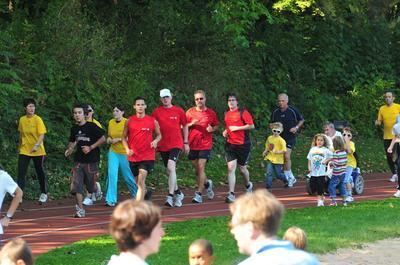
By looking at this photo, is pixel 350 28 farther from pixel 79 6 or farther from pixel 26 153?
pixel 26 153

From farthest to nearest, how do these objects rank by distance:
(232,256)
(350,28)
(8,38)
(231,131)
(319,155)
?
(350,28), (8,38), (231,131), (319,155), (232,256)

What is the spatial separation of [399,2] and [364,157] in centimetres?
1241

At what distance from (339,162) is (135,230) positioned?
39.9ft

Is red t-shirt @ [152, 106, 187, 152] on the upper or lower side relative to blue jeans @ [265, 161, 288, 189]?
upper

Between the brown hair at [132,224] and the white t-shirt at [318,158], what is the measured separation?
38.9ft

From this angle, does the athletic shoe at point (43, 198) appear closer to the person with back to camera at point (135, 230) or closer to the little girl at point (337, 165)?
the little girl at point (337, 165)

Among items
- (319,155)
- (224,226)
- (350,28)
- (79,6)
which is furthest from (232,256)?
(350,28)

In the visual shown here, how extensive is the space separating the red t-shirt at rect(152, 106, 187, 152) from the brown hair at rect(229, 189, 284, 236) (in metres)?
12.1

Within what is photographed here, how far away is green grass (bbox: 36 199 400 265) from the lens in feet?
36.2

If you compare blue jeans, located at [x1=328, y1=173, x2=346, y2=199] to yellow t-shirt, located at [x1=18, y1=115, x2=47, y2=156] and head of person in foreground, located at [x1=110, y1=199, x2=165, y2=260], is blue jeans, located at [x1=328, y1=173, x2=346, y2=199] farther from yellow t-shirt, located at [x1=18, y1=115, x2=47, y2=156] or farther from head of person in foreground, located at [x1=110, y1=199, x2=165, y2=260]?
head of person in foreground, located at [x1=110, y1=199, x2=165, y2=260]

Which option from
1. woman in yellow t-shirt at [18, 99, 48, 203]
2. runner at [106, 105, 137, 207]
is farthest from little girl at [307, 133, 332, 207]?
woman in yellow t-shirt at [18, 99, 48, 203]

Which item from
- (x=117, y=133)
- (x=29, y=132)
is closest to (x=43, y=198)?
(x=29, y=132)

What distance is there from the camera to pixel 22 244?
5.65 metres

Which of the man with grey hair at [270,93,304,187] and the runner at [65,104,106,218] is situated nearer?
the runner at [65,104,106,218]
